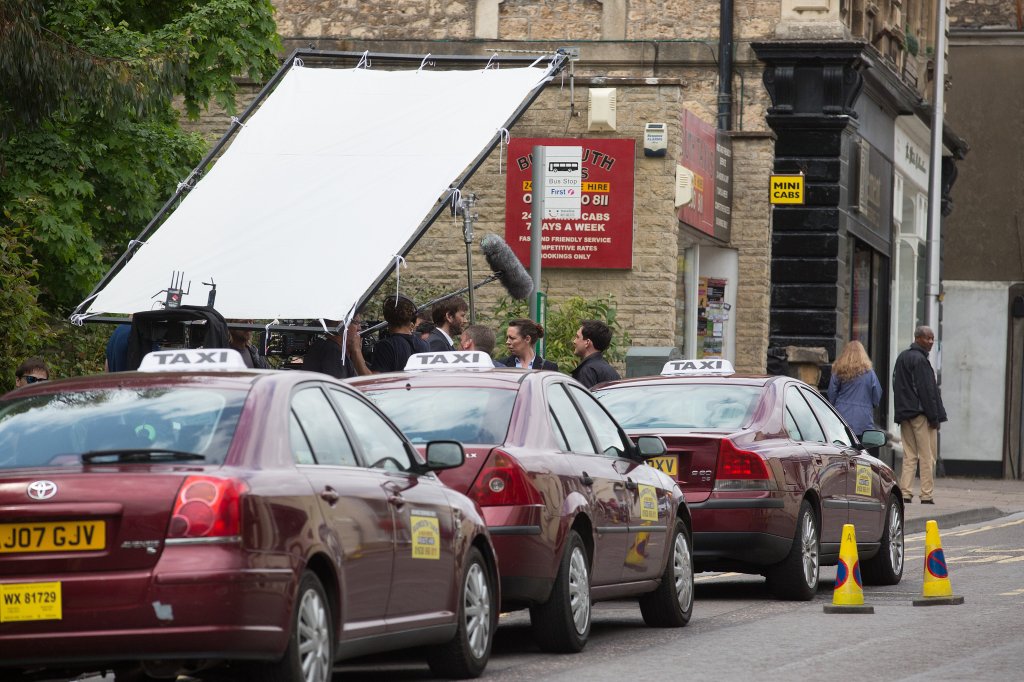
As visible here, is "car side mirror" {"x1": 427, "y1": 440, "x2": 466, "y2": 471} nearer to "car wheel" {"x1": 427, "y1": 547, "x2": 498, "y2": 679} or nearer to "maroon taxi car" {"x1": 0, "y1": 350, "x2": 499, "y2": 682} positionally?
"maroon taxi car" {"x1": 0, "y1": 350, "x2": 499, "y2": 682}

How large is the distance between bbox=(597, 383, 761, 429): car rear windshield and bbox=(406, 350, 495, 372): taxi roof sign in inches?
84.8

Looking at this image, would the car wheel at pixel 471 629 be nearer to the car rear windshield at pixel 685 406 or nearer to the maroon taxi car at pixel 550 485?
the maroon taxi car at pixel 550 485

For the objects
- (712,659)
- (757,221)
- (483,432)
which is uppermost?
(757,221)

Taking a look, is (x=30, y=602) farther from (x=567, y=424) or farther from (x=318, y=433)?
(x=567, y=424)

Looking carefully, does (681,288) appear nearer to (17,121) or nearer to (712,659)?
(17,121)

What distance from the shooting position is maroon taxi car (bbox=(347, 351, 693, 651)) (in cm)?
990

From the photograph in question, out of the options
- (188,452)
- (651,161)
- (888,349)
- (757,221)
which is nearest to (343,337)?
(188,452)

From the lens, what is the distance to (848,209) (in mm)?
30531

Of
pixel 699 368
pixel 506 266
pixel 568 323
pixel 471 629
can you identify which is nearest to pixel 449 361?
pixel 471 629

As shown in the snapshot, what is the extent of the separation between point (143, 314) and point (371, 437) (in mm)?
4183

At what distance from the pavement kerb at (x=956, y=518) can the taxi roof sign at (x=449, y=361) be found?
10660 millimetres

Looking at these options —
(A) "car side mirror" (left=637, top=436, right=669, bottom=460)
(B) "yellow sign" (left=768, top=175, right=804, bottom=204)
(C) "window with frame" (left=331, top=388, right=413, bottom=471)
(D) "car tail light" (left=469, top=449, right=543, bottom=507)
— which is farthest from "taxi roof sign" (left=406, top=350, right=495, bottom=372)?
(B) "yellow sign" (left=768, top=175, right=804, bottom=204)

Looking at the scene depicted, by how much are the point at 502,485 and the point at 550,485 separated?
31 cm

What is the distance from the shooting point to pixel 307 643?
25.2 feet
